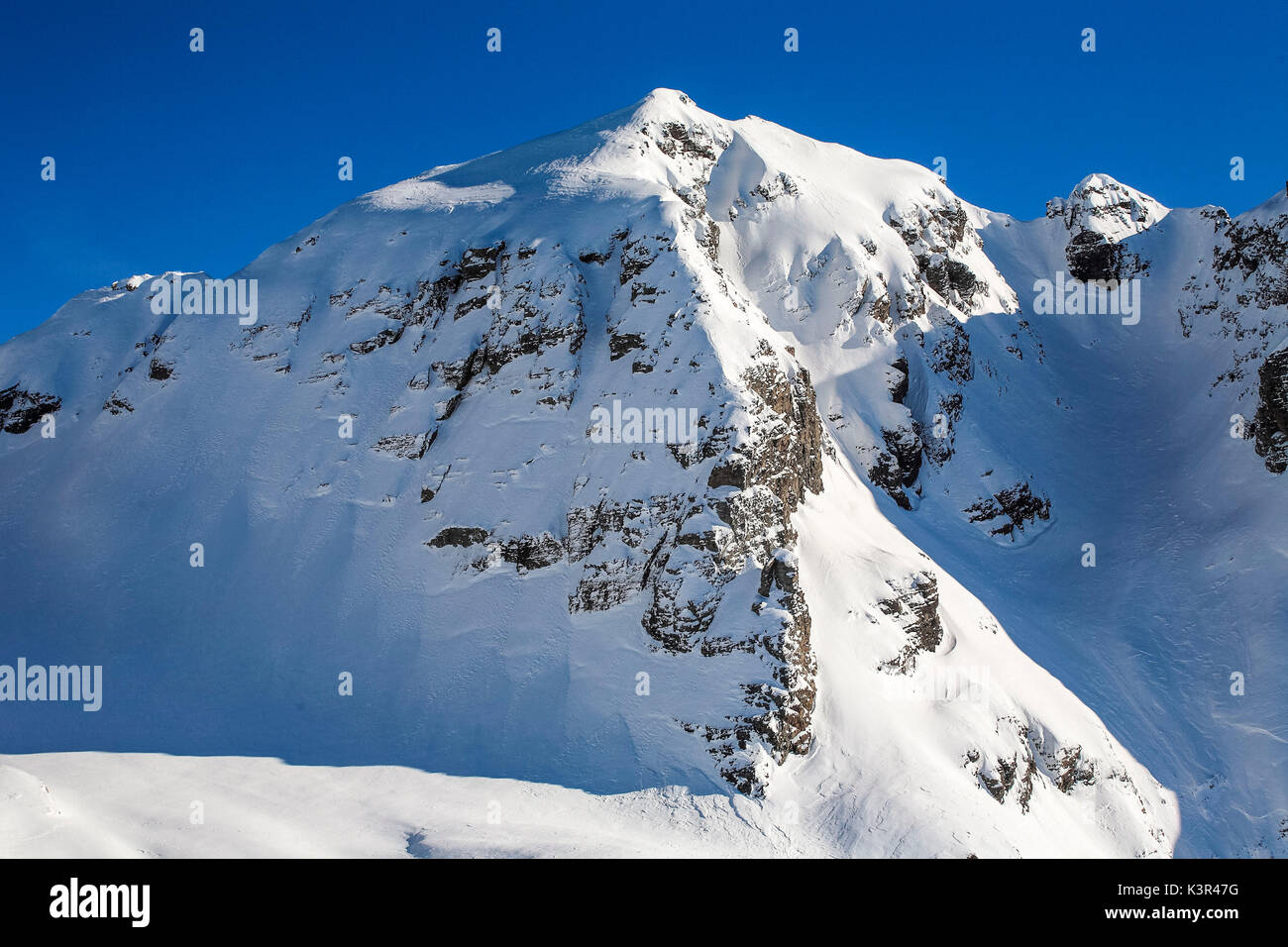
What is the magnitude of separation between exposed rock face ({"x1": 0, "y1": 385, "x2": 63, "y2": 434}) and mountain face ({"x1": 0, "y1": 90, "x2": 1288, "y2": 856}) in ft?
0.89

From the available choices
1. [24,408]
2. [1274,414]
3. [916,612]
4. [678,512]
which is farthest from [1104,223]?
[24,408]

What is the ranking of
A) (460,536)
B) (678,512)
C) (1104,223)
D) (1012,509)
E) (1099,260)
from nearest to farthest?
(678,512), (460,536), (1012,509), (1099,260), (1104,223)

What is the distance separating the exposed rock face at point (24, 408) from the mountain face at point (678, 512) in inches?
10.6

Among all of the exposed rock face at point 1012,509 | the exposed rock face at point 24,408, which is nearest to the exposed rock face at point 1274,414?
the exposed rock face at point 1012,509

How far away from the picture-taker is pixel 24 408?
63.1m

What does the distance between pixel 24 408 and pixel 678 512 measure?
44177mm

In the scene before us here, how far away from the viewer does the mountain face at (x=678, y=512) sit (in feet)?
137

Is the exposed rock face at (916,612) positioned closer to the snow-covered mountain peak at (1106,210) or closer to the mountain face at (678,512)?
the mountain face at (678,512)

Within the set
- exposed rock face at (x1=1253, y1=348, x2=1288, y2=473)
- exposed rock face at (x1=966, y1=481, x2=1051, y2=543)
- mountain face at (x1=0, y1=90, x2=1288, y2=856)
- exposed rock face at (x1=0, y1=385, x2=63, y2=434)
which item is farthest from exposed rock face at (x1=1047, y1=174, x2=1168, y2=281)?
exposed rock face at (x1=0, y1=385, x2=63, y2=434)

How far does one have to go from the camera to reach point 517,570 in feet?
156

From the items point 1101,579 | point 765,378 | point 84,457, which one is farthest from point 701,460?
point 84,457

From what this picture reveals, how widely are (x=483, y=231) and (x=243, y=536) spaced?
22.6m

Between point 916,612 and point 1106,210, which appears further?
point 1106,210

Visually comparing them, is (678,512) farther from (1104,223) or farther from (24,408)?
(1104,223)
